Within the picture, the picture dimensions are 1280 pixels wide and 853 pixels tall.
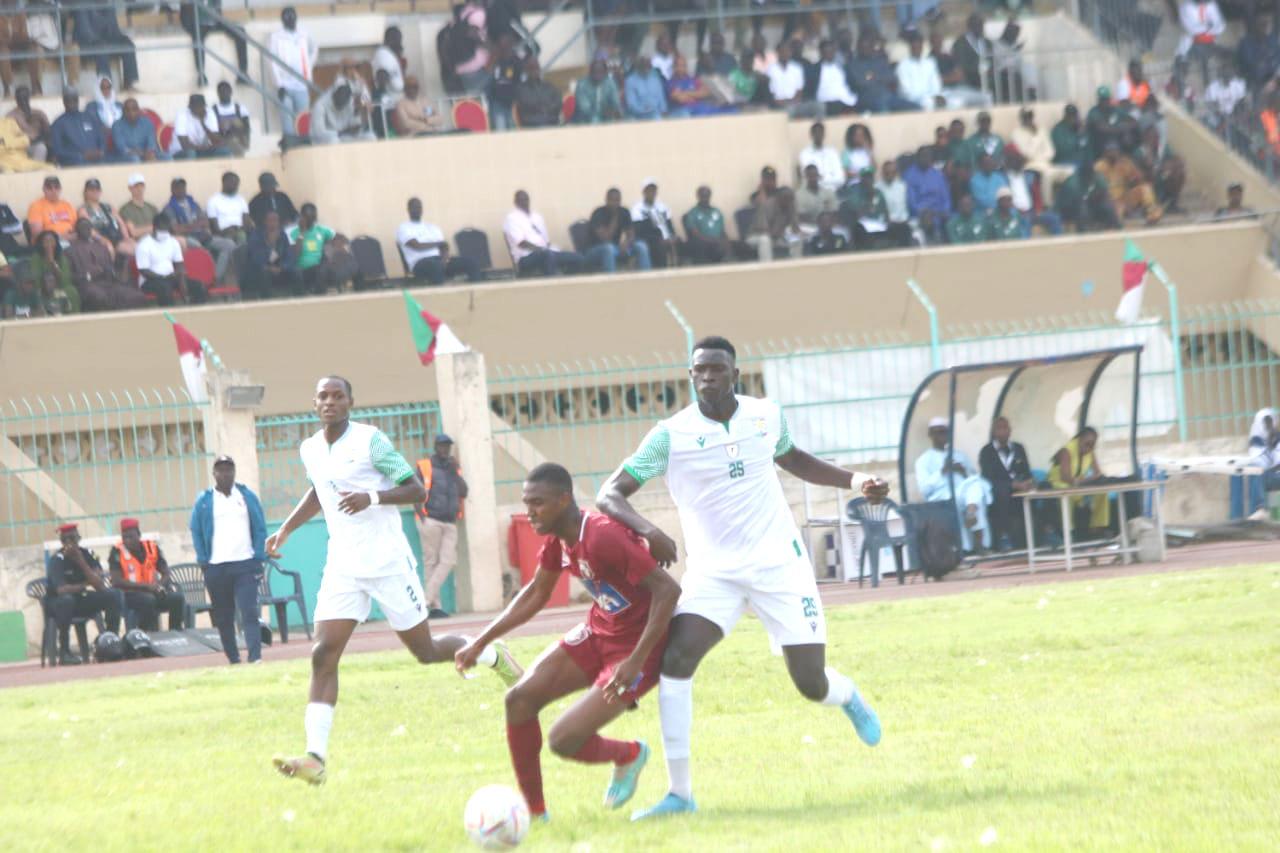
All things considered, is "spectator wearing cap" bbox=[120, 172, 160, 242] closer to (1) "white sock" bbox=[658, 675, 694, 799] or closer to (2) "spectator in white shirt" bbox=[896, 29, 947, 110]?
(2) "spectator in white shirt" bbox=[896, 29, 947, 110]

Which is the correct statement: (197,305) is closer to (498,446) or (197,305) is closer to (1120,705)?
(498,446)

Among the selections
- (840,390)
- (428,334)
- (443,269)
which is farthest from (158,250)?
(840,390)

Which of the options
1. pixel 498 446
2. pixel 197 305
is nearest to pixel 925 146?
pixel 498 446

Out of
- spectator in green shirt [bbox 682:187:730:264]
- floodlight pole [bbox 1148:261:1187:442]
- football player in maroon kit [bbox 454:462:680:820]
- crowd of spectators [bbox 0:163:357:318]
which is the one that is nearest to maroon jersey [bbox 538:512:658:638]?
football player in maroon kit [bbox 454:462:680:820]

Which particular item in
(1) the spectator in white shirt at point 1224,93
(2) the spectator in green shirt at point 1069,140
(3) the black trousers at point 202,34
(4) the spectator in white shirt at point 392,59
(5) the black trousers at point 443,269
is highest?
(3) the black trousers at point 202,34

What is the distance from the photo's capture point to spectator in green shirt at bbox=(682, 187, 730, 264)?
27.8 m

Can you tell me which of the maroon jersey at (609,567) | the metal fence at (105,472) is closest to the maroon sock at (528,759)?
the maroon jersey at (609,567)

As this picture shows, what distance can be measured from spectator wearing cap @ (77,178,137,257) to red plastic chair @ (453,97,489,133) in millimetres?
5582

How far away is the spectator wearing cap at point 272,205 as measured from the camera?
2659 centimetres

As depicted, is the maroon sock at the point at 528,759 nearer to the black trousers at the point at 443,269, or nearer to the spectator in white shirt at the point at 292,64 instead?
the black trousers at the point at 443,269

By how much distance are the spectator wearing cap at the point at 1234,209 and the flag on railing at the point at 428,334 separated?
11778 mm

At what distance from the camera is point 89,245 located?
25.5 metres

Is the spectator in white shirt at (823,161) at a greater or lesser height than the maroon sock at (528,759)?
greater

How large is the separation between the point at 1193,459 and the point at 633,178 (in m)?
8.93
